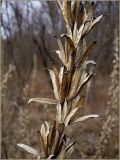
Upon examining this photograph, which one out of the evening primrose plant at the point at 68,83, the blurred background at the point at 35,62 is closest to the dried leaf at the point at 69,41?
the evening primrose plant at the point at 68,83

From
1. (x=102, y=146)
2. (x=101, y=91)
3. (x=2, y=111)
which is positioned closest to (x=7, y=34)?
(x=2, y=111)

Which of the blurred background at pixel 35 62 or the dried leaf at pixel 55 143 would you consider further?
the blurred background at pixel 35 62

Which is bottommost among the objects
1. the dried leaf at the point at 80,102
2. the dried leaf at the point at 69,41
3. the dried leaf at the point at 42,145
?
the dried leaf at the point at 42,145

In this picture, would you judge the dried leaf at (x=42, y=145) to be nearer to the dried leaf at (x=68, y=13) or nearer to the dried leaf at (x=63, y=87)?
the dried leaf at (x=63, y=87)

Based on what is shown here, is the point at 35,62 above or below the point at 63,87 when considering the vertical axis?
above

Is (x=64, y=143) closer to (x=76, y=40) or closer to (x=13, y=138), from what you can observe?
(x=76, y=40)

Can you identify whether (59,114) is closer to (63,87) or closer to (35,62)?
(63,87)

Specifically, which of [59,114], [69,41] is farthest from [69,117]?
[69,41]

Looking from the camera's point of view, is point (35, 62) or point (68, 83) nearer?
point (68, 83)

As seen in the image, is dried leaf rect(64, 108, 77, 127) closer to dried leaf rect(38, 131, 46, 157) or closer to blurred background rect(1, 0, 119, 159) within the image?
dried leaf rect(38, 131, 46, 157)

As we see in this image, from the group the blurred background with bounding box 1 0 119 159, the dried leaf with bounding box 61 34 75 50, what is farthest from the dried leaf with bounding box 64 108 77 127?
the blurred background with bounding box 1 0 119 159
